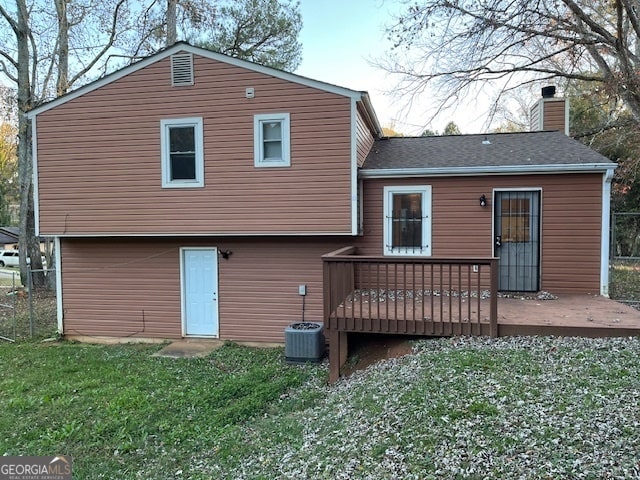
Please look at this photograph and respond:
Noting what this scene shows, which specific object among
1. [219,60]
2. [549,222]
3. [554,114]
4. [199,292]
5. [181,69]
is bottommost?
[199,292]

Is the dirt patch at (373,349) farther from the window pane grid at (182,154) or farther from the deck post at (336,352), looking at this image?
the window pane grid at (182,154)

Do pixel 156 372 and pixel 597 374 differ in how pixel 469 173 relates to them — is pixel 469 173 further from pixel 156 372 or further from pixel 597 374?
pixel 156 372

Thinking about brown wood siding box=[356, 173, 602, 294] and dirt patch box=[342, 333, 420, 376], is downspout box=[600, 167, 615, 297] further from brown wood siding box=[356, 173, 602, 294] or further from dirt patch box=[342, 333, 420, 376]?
dirt patch box=[342, 333, 420, 376]

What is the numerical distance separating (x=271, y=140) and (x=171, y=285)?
11.8ft

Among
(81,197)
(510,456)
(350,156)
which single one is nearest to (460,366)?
(510,456)

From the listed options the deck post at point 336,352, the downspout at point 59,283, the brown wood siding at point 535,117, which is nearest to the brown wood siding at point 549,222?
the deck post at point 336,352

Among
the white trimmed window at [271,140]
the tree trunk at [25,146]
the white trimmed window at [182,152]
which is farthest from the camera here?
the tree trunk at [25,146]

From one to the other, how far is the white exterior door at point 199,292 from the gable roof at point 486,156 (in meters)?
3.59

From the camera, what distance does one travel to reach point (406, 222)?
8344 millimetres

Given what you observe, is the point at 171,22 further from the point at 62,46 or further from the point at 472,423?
the point at 472,423

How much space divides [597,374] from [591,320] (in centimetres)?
187

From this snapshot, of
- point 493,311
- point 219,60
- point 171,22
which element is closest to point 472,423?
point 493,311

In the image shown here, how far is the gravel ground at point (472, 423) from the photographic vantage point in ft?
9.87

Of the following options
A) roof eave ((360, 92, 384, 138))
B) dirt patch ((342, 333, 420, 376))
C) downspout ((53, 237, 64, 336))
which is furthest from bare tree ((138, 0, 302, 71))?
dirt patch ((342, 333, 420, 376))
